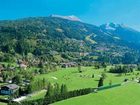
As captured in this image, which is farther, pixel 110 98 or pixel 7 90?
pixel 7 90

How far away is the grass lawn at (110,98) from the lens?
355ft

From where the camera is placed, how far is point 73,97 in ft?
400

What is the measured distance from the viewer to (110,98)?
113875mm

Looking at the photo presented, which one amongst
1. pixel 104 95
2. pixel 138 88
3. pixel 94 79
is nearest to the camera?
pixel 104 95

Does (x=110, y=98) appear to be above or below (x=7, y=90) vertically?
below

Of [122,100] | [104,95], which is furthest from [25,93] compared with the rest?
[122,100]

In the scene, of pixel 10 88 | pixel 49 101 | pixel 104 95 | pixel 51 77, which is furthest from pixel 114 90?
pixel 51 77

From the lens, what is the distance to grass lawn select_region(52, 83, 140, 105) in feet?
355

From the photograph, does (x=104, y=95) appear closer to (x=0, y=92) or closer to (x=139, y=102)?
(x=139, y=102)

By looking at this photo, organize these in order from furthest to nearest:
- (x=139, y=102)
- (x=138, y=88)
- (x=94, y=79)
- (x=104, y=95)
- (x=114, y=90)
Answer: (x=94, y=79) < (x=138, y=88) < (x=114, y=90) < (x=104, y=95) < (x=139, y=102)

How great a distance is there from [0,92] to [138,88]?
62238mm

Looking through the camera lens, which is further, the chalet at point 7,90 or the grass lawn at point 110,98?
the chalet at point 7,90

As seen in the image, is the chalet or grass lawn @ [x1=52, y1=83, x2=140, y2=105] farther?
the chalet

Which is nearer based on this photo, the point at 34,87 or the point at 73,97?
the point at 73,97
